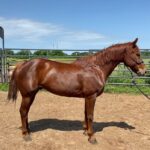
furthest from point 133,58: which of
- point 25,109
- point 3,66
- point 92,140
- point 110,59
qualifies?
point 3,66

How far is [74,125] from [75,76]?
1397mm

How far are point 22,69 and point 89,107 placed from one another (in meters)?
1.34

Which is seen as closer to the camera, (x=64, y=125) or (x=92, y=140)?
(x=92, y=140)

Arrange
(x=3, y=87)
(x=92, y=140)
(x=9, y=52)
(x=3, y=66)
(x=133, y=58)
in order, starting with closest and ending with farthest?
(x=92, y=140) → (x=133, y=58) → (x=3, y=87) → (x=3, y=66) → (x=9, y=52)

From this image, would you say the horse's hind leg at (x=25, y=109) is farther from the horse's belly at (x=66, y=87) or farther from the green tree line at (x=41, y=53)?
the green tree line at (x=41, y=53)

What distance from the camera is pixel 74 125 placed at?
6797 mm

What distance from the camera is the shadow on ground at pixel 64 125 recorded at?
21.4 ft

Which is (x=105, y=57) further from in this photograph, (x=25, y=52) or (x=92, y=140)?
(x=25, y=52)

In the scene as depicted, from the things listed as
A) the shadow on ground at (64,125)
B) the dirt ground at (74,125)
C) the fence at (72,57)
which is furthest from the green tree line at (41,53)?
the shadow on ground at (64,125)

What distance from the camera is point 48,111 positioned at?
8148 millimetres

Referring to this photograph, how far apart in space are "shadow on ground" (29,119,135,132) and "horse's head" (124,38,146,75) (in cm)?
139

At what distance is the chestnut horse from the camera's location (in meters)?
5.77

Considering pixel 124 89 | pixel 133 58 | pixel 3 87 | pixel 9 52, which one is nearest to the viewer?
pixel 133 58

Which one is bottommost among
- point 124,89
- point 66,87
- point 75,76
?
point 124,89
